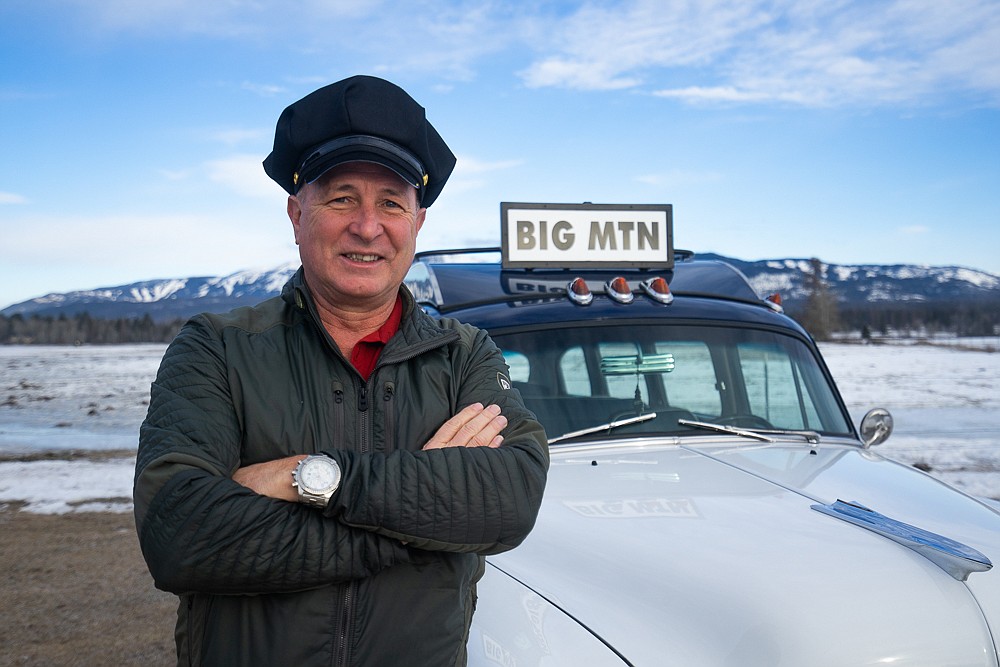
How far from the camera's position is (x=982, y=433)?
1148cm

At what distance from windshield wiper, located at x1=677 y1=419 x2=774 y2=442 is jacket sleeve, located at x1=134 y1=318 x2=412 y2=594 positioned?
1841 millimetres

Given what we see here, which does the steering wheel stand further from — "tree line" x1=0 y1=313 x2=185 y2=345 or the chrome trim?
"tree line" x1=0 y1=313 x2=185 y2=345

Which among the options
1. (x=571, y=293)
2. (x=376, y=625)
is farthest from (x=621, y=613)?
(x=571, y=293)

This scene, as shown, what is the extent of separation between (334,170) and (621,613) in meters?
1.32

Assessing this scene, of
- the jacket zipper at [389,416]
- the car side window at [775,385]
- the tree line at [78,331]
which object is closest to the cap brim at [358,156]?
the jacket zipper at [389,416]

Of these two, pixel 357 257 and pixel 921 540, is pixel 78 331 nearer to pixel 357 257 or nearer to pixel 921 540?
pixel 357 257

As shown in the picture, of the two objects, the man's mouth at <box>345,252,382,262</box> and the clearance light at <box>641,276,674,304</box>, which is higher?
the man's mouth at <box>345,252,382,262</box>

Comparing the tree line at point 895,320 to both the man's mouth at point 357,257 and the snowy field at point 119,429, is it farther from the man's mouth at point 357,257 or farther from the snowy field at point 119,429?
the man's mouth at point 357,257

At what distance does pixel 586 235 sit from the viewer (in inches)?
164

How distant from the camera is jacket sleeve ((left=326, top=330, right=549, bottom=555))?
5.65 ft

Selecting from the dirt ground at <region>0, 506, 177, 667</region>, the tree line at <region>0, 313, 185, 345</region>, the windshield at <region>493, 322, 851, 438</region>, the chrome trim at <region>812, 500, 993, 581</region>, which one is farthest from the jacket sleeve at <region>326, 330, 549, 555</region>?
the tree line at <region>0, 313, 185, 345</region>

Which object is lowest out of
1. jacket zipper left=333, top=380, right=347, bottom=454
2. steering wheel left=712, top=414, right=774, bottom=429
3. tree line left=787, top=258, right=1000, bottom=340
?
tree line left=787, top=258, right=1000, bottom=340

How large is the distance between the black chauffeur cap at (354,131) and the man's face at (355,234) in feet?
0.14

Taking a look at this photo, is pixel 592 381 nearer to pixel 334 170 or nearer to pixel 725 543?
pixel 725 543
